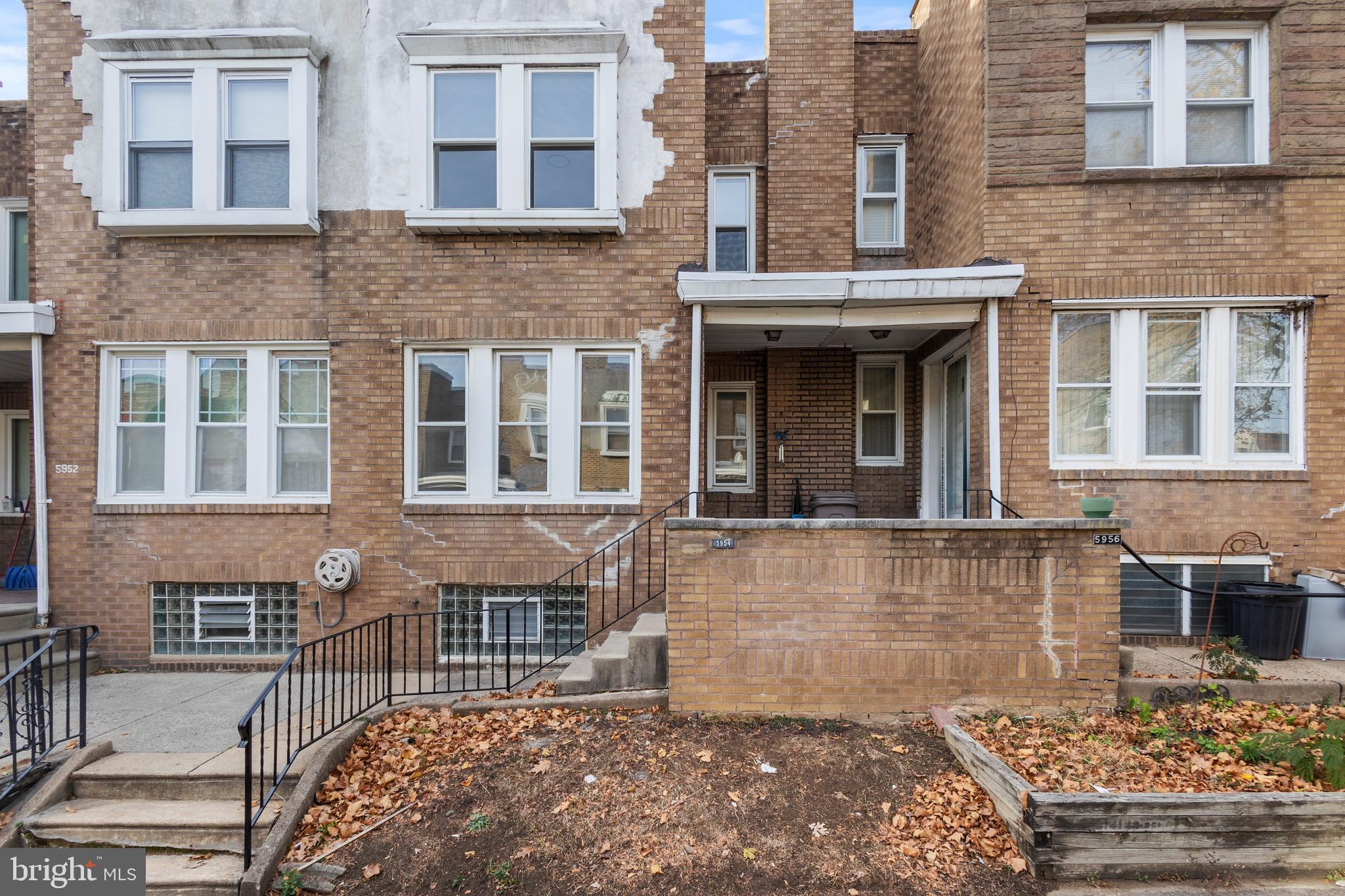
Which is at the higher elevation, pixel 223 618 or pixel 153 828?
pixel 223 618

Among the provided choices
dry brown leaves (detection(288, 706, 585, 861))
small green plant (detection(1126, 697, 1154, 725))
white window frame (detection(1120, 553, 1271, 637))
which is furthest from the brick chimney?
dry brown leaves (detection(288, 706, 585, 861))

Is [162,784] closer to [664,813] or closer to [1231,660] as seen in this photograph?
[664,813]

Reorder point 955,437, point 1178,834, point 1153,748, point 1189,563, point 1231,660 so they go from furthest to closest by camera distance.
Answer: point 955,437, point 1189,563, point 1231,660, point 1153,748, point 1178,834

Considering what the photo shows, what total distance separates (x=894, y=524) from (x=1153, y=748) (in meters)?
2.21

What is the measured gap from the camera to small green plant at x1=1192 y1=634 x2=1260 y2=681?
210 inches

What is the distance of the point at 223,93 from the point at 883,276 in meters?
7.06

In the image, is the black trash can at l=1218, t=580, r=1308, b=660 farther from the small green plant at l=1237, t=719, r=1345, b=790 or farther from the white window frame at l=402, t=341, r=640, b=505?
the white window frame at l=402, t=341, r=640, b=505

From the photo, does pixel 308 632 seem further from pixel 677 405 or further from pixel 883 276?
pixel 883 276

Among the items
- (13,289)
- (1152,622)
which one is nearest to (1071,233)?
(1152,622)

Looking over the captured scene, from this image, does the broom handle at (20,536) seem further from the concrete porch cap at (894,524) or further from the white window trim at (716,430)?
the concrete porch cap at (894,524)

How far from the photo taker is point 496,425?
725 cm

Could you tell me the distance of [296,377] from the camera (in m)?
7.33

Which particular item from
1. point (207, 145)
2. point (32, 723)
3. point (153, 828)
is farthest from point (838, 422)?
point (32, 723)

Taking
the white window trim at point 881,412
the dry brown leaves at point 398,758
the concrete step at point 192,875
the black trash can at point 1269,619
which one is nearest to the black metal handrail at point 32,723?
the concrete step at point 192,875
